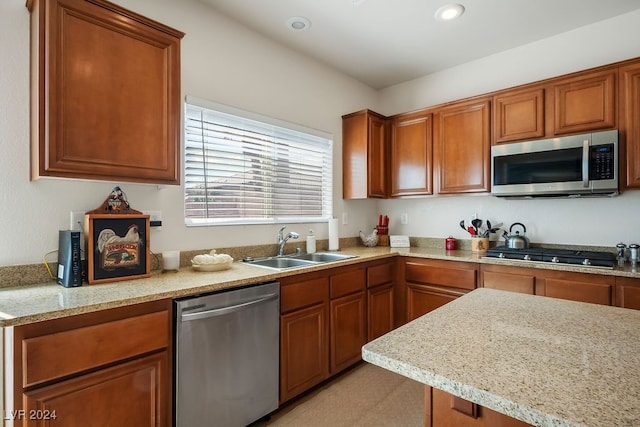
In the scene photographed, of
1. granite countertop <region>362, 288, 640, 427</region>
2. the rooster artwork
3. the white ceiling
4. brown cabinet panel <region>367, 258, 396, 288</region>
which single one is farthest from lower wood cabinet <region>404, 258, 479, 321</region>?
the rooster artwork

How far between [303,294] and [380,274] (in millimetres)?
973

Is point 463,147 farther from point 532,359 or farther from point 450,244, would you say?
point 532,359

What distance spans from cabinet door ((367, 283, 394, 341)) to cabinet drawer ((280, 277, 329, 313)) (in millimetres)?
614

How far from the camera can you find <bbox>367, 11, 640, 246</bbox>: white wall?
8.39 ft

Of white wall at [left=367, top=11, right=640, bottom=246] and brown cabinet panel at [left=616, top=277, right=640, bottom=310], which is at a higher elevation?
white wall at [left=367, top=11, right=640, bottom=246]

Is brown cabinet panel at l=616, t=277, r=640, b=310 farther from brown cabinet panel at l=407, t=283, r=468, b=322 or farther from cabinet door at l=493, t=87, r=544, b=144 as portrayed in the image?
cabinet door at l=493, t=87, r=544, b=144

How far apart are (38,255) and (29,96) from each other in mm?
804

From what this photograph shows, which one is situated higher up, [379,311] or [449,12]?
[449,12]

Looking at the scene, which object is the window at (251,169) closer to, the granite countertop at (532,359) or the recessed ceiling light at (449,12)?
the recessed ceiling light at (449,12)

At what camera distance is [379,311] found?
9.61 ft

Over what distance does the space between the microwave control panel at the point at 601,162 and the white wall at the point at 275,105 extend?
43 cm

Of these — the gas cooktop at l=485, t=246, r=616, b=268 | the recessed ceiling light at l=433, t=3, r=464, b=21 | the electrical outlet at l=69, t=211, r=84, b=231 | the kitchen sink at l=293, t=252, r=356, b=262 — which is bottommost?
the kitchen sink at l=293, t=252, r=356, b=262

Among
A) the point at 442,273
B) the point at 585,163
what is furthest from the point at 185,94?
the point at 585,163

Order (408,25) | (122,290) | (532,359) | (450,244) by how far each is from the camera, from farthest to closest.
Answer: (450,244)
(408,25)
(122,290)
(532,359)
